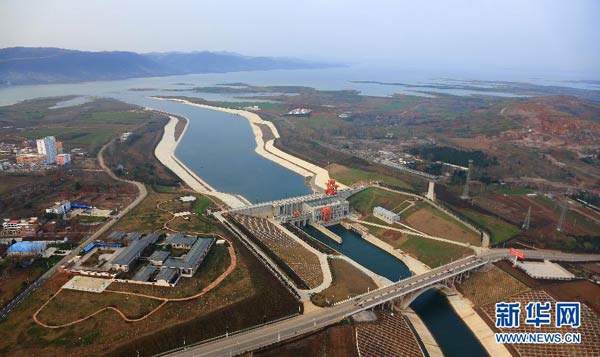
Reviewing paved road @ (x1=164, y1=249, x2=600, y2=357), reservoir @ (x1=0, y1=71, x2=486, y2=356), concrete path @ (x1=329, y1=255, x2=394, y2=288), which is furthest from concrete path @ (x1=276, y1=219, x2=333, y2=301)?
reservoir @ (x1=0, y1=71, x2=486, y2=356)

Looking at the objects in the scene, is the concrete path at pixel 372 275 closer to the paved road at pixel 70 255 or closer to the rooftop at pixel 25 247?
the paved road at pixel 70 255

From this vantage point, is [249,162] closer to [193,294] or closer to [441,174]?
[441,174]

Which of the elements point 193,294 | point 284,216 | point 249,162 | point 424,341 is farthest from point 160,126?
point 424,341

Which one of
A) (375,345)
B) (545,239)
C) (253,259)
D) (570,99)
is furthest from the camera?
(570,99)

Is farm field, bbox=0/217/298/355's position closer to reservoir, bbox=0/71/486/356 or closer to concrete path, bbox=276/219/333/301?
concrete path, bbox=276/219/333/301

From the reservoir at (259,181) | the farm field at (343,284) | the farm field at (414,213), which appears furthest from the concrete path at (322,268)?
the farm field at (414,213)

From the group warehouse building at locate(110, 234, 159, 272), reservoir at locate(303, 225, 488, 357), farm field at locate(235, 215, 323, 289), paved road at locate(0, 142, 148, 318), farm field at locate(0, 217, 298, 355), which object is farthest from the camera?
farm field at locate(235, 215, 323, 289)
